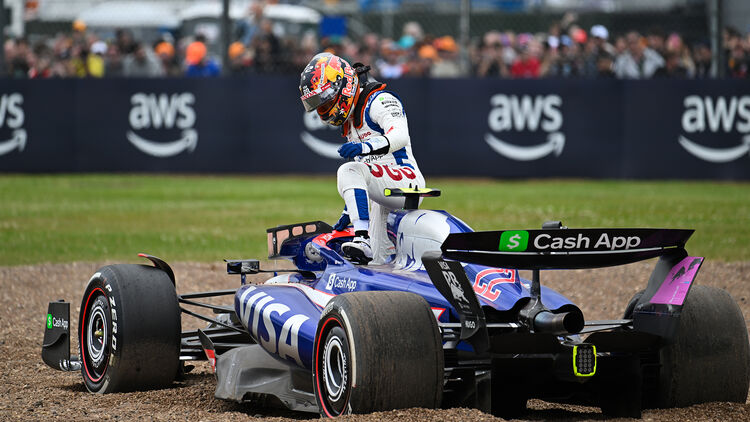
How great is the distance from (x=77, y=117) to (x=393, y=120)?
15.5 m

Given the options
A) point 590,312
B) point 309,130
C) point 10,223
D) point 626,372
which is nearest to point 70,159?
point 309,130

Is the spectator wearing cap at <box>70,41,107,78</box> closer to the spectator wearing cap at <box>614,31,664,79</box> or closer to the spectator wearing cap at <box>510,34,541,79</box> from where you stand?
the spectator wearing cap at <box>510,34,541,79</box>

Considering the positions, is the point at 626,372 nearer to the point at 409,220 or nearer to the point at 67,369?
the point at 409,220

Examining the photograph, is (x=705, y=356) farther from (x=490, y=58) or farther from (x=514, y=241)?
(x=490, y=58)

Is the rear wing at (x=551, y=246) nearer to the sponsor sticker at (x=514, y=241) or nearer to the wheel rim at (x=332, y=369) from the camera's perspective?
the sponsor sticker at (x=514, y=241)

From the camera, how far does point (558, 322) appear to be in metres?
5.16

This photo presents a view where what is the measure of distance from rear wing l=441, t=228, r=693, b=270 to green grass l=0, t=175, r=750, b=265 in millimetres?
7094

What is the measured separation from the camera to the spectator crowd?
2070 centimetres

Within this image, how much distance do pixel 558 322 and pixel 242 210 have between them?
39.3 ft

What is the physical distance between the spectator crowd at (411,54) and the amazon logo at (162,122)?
2.15ft

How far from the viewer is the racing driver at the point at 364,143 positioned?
680 cm

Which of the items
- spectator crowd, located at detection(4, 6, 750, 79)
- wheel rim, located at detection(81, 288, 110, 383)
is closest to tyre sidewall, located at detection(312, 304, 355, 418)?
wheel rim, located at detection(81, 288, 110, 383)

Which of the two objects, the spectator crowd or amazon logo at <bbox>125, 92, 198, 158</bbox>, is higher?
the spectator crowd

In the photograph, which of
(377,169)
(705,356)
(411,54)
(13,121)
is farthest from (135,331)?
(411,54)
